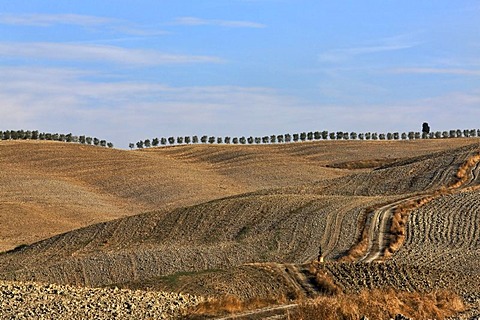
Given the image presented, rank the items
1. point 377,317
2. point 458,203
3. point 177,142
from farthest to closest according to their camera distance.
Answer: point 177,142 → point 458,203 → point 377,317

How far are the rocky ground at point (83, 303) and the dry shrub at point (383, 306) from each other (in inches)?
147

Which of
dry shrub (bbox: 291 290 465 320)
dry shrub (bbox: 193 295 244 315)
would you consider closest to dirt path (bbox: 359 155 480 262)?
dry shrub (bbox: 291 290 465 320)

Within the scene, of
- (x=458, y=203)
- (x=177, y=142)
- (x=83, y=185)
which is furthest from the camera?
(x=177, y=142)

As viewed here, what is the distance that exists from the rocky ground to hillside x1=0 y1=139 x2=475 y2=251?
35.3 m

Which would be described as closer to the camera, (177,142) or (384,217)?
(384,217)

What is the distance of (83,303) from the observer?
1038 inches

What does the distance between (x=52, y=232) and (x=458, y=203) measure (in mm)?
28834

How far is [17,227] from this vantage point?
6981 centimetres

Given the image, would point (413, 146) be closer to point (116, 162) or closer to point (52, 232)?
point (116, 162)

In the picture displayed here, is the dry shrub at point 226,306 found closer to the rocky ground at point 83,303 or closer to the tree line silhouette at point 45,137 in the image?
the rocky ground at point 83,303

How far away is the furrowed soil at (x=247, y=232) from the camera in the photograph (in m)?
35.2

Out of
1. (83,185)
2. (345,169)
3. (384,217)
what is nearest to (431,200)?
(384,217)

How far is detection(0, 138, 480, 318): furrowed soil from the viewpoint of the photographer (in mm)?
35188

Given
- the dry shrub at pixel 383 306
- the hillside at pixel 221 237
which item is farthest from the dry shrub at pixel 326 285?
the hillside at pixel 221 237
